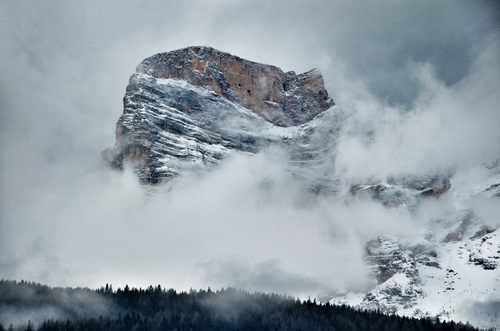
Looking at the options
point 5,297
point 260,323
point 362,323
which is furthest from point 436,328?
point 5,297

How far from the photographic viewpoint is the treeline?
16112 cm

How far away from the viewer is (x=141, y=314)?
579 ft

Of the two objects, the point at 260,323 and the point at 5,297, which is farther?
the point at 260,323

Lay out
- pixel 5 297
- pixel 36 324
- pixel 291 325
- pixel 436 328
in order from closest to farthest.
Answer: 1. pixel 36 324
2. pixel 5 297
3. pixel 291 325
4. pixel 436 328

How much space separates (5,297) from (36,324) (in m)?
17.4

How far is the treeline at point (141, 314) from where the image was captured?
161125mm

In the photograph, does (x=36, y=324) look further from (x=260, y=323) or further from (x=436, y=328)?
(x=436, y=328)

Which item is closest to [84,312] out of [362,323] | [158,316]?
[158,316]

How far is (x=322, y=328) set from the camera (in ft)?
607

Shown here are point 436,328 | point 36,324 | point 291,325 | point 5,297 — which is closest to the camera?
point 36,324

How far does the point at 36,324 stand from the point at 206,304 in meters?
60.7

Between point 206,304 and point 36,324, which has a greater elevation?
point 206,304

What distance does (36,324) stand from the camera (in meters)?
155

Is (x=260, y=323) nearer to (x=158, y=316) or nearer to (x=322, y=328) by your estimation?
(x=322, y=328)
